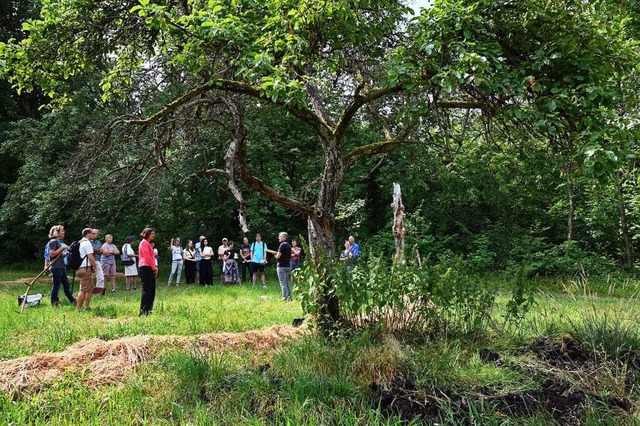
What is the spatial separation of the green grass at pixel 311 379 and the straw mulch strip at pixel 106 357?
5.9 inches

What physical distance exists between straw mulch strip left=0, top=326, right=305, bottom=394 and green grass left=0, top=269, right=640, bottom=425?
5.9 inches

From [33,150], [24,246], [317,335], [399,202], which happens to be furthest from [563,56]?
[24,246]

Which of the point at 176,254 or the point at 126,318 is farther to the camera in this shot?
the point at 176,254

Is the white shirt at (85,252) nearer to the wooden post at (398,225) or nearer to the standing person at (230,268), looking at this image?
the standing person at (230,268)

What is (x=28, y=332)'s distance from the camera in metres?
6.59

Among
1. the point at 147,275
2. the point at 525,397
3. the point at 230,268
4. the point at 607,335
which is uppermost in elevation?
the point at 147,275

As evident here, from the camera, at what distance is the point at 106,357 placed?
5051mm

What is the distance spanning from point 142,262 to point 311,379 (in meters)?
5.04

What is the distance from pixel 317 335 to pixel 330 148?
2.22m

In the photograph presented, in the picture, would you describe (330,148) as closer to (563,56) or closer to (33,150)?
(563,56)

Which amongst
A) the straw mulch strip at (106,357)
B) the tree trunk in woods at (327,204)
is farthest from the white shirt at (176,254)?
the tree trunk in woods at (327,204)

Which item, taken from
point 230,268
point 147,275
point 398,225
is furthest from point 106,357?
point 230,268

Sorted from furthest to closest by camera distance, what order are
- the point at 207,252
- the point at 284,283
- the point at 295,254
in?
the point at 295,254, the point at 207,252, the point at 284,283

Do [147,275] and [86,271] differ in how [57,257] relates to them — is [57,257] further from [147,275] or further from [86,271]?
[147,275]
